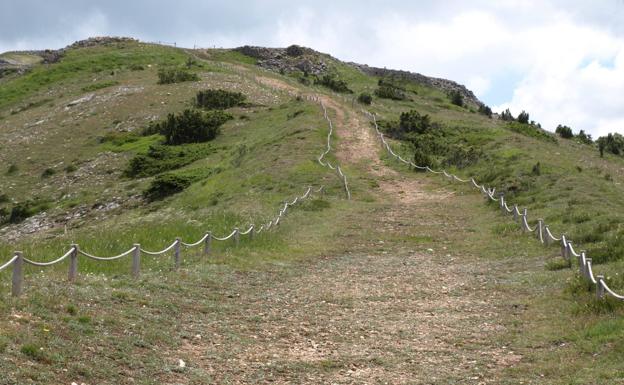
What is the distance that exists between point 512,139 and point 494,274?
94.3 ft

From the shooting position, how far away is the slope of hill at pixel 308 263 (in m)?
9.77

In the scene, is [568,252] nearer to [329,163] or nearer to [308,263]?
[308,263]

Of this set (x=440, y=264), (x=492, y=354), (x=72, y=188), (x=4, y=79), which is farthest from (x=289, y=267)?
(x=4, y=79)

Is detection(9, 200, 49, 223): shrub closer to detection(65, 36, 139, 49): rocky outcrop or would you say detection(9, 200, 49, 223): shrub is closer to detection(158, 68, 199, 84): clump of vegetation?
detection(158, 68, 199, 84): clump of vegetation

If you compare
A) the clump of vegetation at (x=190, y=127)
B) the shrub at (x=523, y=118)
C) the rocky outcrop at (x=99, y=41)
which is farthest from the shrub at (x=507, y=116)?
the rocky outcrop at (x=99, y=41)

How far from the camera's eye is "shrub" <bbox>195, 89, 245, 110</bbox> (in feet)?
188

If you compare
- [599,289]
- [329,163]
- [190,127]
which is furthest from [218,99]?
[599,289]

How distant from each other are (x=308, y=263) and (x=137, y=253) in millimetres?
6020

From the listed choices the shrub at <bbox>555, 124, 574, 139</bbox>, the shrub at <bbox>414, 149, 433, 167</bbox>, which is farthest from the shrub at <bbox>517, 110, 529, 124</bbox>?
the shrub at <bbox>414, 149, 433, 167</bbox>

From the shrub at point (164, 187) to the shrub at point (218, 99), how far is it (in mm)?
19598

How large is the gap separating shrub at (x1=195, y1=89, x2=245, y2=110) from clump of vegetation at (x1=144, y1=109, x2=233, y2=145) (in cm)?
524

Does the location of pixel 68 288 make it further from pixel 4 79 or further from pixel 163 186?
pixel 4 79

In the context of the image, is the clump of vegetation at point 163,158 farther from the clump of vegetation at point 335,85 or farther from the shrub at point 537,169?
the clump of vegetation at point 335,85

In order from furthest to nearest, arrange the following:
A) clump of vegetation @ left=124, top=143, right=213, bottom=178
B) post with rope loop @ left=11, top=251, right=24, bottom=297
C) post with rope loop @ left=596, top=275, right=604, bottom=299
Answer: clump of vegetation @ left=124, top=143, right=213, bottom=178, post with rope loop @ left=596, top=275, right=604, bottom=299, post with rope loop @ left=11, top=251, right=24, bottom=297
